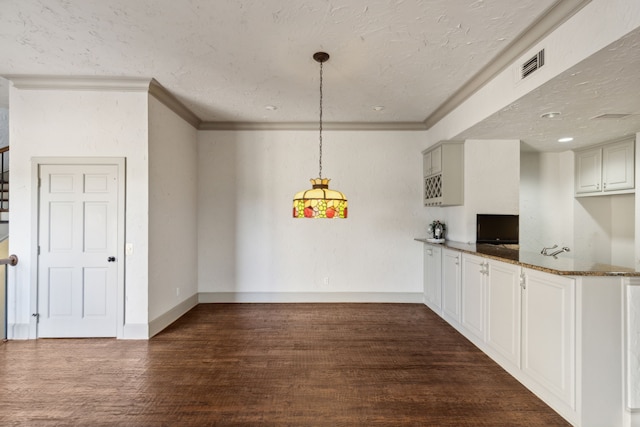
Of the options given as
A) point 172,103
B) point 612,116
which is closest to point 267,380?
point 172,103

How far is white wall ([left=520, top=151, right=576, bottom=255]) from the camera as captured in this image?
5398 mm

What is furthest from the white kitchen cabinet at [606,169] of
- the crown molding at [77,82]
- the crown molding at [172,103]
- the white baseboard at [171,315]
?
the white baseboard at [171,315]

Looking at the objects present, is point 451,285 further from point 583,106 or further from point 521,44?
point 521,44

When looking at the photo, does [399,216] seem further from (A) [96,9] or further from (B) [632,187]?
(A) [96,9]

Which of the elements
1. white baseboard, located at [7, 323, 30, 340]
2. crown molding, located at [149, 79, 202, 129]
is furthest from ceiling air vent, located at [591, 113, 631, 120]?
white baseboard, located at [7, 323, 30, 340]

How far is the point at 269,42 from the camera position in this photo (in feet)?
9.00

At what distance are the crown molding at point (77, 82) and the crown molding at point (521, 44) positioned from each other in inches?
143

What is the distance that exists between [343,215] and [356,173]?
2639 mm

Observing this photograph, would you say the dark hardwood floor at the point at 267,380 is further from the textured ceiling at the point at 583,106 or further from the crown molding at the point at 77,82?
the crown molding at the point at 77,82

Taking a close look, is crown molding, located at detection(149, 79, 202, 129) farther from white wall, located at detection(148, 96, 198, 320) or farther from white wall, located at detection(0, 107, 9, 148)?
white wall, located at detection(0, 107, 9, 148)

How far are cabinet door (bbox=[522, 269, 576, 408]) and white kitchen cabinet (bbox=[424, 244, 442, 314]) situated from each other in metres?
1.83

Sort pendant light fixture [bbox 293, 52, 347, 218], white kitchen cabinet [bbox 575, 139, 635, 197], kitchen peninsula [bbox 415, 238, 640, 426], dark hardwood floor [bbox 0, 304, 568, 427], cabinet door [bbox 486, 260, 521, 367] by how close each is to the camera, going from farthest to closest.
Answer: white kitchen cabinet [bbox 575, 139, 635, 197] → cabinet door [bbox 486, 260, 521, 367] → pendant light fixture [bbox 293, 52, 347, 218] → dark hardwood floor [bbox 0, 304, 568, 427] → kitchen peninsula [bbox 415, 238, 640, 426]

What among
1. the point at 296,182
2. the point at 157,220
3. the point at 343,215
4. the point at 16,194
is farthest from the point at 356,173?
the point at 16,194

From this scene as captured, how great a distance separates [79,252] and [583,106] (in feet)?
18.1
